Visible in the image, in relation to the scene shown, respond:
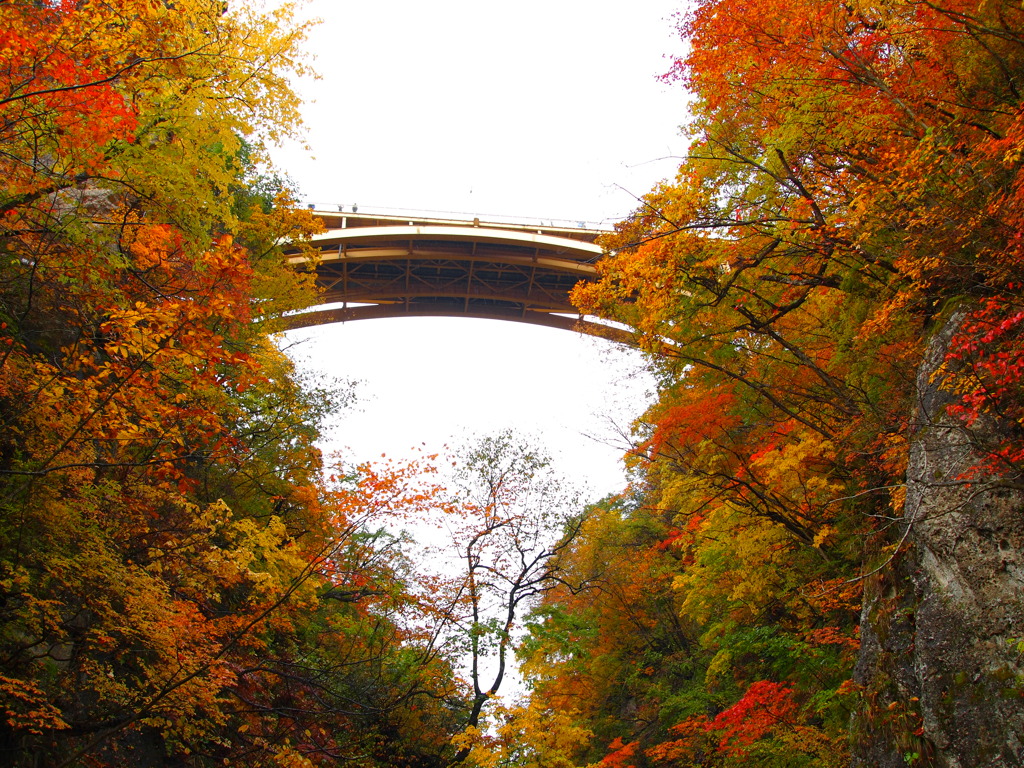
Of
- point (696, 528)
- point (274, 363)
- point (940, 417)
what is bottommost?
point (940, 417)

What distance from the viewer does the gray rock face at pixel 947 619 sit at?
6094 millimetres

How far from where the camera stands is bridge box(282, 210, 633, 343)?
26.7 m

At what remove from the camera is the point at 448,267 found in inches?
1227

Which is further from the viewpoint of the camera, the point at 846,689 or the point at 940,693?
the point at 846,689

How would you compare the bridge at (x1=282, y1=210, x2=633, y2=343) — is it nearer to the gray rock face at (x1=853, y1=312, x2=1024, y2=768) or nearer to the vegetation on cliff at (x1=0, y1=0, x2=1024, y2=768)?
the vegetation on cliff at (x1=0, y1=0, x2=1024, y2=768)

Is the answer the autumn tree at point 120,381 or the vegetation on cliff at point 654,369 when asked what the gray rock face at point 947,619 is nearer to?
the vegetation on cliff at point 654,369

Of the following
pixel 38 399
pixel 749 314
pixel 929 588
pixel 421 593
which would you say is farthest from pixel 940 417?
pixel 421 593

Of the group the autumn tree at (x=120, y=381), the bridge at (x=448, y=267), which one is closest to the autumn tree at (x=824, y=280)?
the autumn tree at (x=120, y=381)

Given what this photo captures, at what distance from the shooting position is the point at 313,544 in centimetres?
1355

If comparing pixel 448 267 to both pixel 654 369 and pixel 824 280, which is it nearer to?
pixel 654 369

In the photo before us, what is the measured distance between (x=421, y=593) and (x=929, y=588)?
35.5ft

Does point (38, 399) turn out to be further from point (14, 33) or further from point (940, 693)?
point (940, 693)

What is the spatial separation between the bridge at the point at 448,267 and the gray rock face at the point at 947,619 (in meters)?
17.5

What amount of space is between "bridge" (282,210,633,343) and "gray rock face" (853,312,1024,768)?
1751cm
